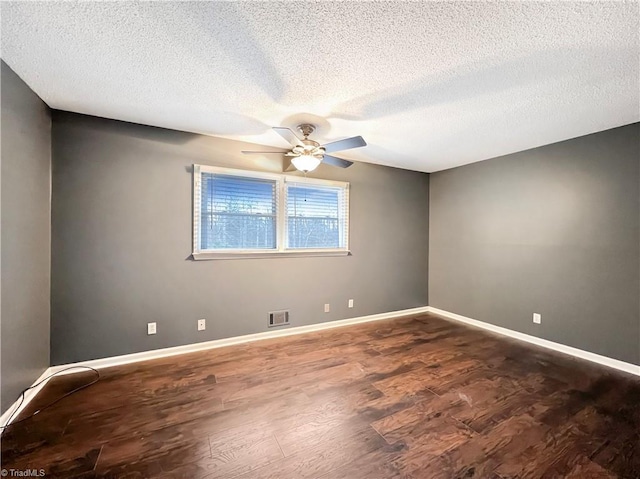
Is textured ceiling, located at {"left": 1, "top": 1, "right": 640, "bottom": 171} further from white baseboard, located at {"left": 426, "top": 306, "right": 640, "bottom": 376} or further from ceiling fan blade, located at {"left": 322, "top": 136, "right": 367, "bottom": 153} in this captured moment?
white baseboard, located at {"left": 426, "top": 306, "right": 640, "bottom": 376}

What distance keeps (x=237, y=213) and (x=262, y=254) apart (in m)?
0.61

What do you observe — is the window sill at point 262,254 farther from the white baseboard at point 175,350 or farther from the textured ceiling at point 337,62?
the textured ceiling at point 337,62

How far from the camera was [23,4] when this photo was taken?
1.36 m

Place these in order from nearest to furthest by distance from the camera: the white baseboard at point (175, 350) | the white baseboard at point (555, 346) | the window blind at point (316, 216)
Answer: the white baseboard at point (175, 350) < the white baseboard at point (555, 346) < the window blind at point (316, 216)

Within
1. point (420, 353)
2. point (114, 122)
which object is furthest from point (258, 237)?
point (420, 353)

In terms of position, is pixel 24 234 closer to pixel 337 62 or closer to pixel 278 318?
pixel 278 318

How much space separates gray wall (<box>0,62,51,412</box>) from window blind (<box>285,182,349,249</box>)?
94.1 inches

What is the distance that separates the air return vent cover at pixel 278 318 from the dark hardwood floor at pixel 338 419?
0.51m

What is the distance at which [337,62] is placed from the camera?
1.80 meters

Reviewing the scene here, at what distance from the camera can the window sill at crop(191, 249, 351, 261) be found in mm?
3133

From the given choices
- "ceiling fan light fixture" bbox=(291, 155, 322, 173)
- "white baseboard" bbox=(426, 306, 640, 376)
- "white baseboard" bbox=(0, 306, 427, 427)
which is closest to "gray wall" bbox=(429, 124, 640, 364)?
"white baseboard" bbox=(426, 306, 640, 376)

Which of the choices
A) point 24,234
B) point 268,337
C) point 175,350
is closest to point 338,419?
point 268,337

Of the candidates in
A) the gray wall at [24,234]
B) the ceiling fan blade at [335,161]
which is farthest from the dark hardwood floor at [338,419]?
the ceiling fan blade at [335,161]

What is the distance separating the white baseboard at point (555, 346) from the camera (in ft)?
8.95
